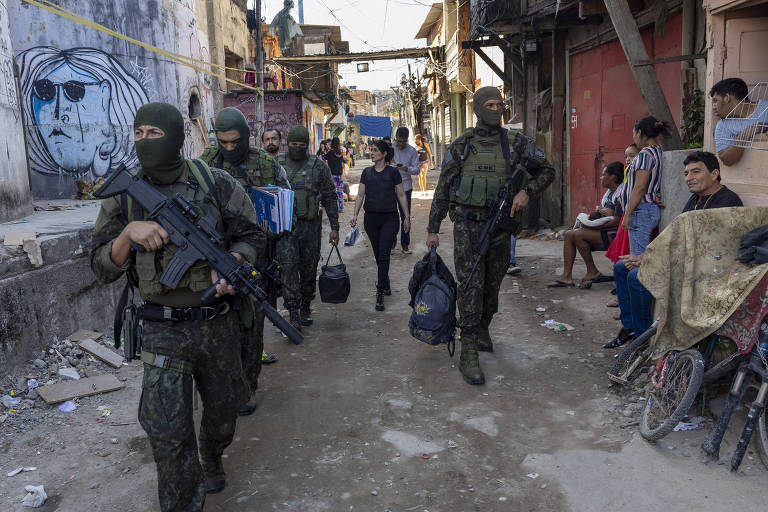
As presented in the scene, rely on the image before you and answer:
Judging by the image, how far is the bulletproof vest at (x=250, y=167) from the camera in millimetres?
4234

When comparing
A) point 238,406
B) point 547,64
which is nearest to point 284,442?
point 238,406

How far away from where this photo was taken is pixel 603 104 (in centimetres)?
949

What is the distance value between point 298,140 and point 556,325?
9.67 feet

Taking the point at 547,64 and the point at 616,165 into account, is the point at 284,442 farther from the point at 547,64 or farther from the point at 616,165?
the point at 547,64

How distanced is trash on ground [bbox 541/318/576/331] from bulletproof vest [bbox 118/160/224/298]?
12.4ft

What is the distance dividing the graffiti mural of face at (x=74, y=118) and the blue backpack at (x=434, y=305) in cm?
752

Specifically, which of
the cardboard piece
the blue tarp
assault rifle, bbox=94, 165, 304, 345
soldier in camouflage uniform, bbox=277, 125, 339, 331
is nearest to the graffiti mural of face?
the cardboard piece

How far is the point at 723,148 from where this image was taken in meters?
4.17

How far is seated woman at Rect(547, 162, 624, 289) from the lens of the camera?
266 inches

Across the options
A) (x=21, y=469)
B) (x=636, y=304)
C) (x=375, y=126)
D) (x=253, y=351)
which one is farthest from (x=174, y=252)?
(x=375, y=126)

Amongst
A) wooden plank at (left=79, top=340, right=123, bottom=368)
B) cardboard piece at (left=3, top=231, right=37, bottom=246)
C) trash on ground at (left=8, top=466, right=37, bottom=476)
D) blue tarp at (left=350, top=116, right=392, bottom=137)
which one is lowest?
trash on ground at (left=8, top=466, right=37, bottom=476)

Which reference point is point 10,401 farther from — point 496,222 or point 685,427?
point 685,427

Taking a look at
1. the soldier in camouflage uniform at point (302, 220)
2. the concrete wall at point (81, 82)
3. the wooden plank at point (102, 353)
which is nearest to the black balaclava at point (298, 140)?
the soldier in camouflage uniform at point (302, 220)

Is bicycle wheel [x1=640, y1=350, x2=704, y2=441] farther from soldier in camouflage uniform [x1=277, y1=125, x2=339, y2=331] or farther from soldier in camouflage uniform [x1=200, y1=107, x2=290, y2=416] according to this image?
soldier in camouflage uniform [x1=277, y1=125, x2=339, y2=331]
